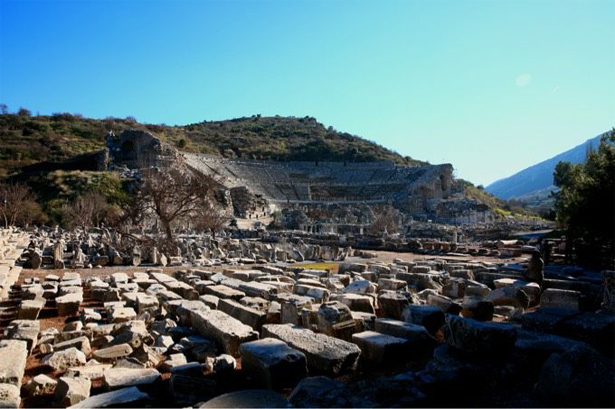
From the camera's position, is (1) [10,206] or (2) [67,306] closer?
(2) [67,306]

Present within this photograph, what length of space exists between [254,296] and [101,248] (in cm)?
1236

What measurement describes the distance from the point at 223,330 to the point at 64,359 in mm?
2011

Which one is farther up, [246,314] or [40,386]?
[246,314]

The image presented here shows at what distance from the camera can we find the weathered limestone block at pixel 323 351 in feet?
15.5

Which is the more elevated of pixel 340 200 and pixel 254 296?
pixel 340 200

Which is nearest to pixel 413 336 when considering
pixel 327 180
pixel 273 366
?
pixel 273 366

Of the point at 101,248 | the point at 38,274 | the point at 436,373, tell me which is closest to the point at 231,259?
the point at 101,248

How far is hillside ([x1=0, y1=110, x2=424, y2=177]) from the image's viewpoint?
68000mm

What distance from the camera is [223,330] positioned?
19.4ft

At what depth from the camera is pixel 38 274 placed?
13.2 m

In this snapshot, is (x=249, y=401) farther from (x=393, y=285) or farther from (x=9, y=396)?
(x=393, y=285)

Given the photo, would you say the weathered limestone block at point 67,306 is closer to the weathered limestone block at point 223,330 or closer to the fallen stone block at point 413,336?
the weathered limestone block at point 223,330

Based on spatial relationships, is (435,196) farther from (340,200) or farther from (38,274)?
(38,274)

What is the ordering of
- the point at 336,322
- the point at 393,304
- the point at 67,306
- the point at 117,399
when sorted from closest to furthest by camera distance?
the point at 117,399 → the point at 336,322 → the point at 393,304 → the point at 67,306
